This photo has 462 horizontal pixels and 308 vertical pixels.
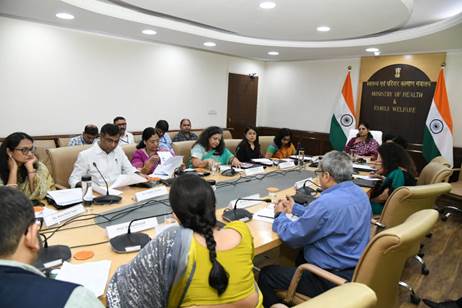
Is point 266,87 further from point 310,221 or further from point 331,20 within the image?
point 310,221

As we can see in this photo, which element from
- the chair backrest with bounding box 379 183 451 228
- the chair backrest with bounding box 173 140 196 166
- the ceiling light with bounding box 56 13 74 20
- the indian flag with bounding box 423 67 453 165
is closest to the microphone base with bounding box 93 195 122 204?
the chair backrest with bounding box 173 140 196 166

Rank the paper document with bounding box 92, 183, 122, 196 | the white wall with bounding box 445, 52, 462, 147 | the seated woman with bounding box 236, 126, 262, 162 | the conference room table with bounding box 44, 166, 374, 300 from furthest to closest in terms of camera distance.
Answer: the white wall with bounding box 445, 52, 462, 147, the seated woman with bounding box 236, 126, 262, 162, the paper document with bounding box 92, 183, 122, 196, the conference room table with bounding box 44, 166, 374, 300

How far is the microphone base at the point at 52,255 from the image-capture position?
1.29 meters

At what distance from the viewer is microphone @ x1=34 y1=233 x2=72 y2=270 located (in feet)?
4.22

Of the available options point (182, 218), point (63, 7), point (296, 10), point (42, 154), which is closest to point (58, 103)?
point (42, 154)

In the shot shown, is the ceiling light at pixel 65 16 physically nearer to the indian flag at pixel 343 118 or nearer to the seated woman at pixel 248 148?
the seated woman at pixel 248 148

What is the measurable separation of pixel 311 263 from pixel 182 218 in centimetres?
92

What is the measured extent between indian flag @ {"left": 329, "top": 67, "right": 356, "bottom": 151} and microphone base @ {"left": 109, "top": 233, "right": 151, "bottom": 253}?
210 inches

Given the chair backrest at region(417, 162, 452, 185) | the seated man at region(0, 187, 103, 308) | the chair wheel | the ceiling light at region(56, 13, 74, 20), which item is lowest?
the chair wheel

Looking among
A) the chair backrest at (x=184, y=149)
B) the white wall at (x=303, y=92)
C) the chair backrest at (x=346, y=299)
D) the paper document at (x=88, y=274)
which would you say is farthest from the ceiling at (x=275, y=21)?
the chair backrest at (x=346, y=299)

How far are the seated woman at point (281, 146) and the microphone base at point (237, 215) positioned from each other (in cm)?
243

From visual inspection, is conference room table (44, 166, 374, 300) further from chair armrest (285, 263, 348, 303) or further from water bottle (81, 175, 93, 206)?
chair armrest (285, 263, 348, 303)

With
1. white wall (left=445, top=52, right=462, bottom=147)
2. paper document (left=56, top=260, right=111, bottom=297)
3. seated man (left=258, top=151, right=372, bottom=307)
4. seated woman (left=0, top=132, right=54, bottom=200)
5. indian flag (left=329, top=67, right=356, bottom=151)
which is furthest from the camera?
indian flag (left=329, top=67, right=356, bottom=151)

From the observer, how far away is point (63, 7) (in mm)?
3436
